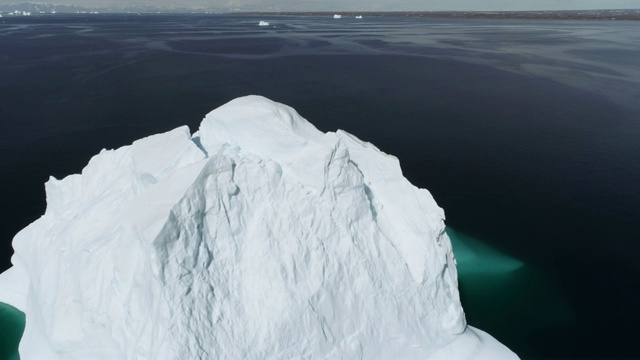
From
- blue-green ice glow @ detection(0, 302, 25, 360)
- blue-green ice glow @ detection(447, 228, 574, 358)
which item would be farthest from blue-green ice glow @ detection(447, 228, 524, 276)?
blue-green ice glow @ detection(0, 302, 25, 360)

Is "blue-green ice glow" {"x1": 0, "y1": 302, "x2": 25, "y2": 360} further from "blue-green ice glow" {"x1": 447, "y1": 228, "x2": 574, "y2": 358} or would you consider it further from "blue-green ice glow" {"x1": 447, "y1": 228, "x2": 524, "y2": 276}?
"blue-green ice glow" {"x1": 447, "y1": 228, "x2": 524, "y2": 276}

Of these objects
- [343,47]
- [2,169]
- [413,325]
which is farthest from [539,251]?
[343,47]

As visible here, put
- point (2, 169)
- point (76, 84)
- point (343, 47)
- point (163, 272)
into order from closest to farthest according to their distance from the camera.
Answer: point (163, 272) < point (2, 169) < point (76, 84) < point (343, 47)

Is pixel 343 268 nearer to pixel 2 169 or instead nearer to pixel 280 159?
pixel 280 159

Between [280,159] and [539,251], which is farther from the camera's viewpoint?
[539,251]

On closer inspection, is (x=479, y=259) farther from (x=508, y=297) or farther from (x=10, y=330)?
(x=10, y=330)

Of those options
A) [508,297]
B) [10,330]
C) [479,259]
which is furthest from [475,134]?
[10,330]

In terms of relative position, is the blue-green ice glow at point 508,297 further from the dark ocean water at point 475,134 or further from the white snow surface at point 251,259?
the white snow surface at point 251,259
